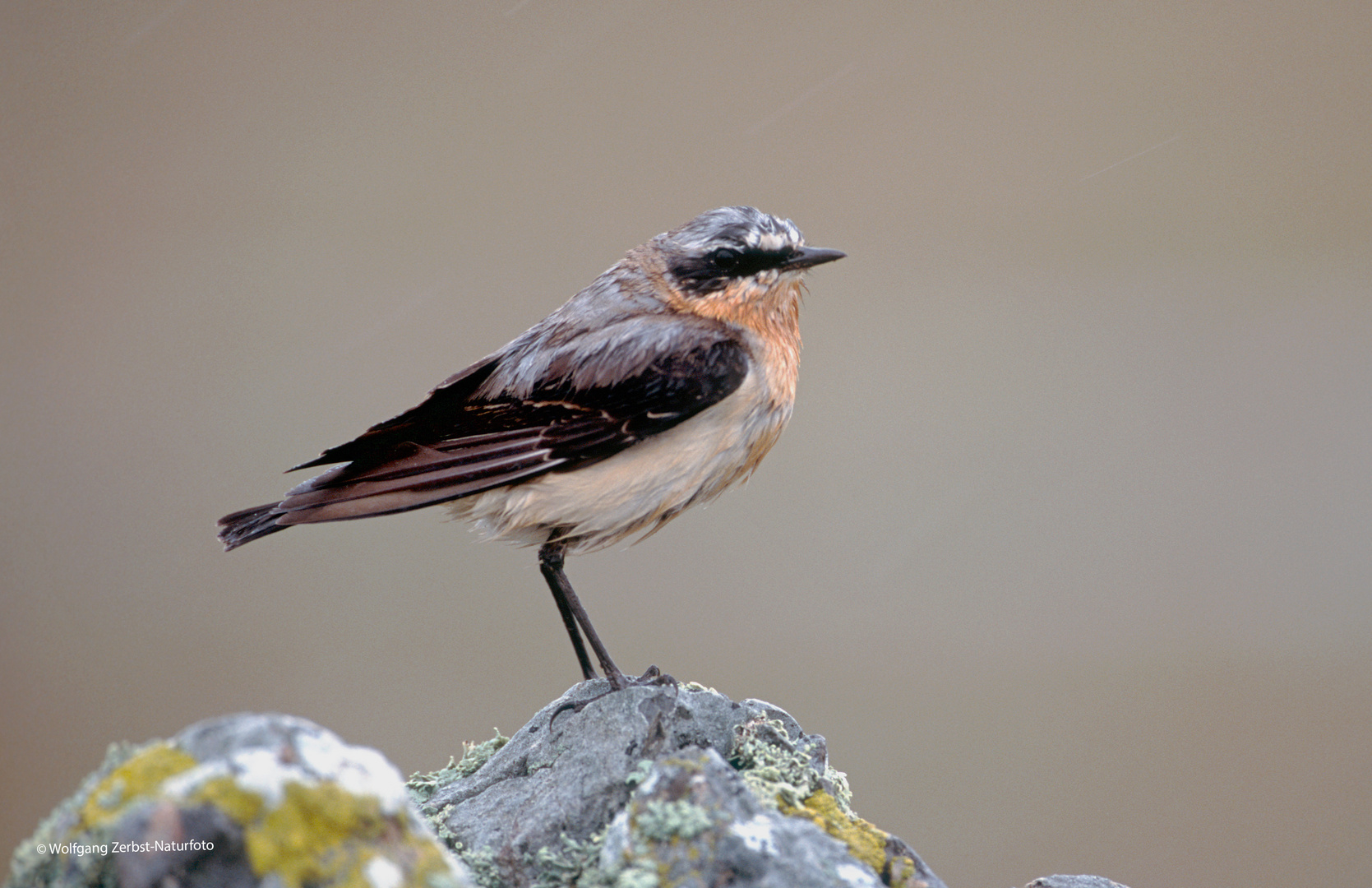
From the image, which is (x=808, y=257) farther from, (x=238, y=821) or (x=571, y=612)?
(x=238, y=821)

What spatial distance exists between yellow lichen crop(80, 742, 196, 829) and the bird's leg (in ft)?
5.88

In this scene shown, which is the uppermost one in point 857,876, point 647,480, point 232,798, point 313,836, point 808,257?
point 808,257

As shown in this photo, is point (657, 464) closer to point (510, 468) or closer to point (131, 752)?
point (510, 468)

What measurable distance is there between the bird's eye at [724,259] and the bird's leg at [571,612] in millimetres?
1276

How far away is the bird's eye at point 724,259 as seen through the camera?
4.18m

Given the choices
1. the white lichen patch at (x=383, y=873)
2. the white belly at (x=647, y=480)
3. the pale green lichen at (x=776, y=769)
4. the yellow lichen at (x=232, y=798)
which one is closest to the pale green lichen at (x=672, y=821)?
the pale green lichen at (x=776, y=769)

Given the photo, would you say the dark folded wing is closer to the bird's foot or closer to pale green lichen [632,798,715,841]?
the bird's foot

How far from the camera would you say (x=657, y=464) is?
3898 mm

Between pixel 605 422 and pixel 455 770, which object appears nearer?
pixel 605 422

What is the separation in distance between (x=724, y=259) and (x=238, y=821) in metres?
2.76

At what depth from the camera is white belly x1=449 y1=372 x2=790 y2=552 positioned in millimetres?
3902

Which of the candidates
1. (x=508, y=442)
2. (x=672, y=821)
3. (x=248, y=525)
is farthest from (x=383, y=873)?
(x=248, y=525)

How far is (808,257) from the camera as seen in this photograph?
4180 millimetres

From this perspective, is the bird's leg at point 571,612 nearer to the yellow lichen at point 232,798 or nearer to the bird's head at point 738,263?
the bird's head at point 738,263
